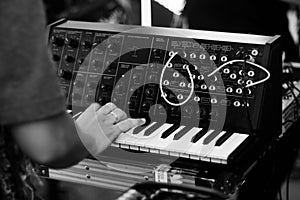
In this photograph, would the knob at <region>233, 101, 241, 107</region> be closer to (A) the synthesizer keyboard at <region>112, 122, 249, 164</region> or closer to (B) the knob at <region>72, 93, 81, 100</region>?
(A) the synthesizer keyboard at <region>112, 122, 249, 164</region>

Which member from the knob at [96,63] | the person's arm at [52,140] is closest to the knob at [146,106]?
the knob at [96,63]

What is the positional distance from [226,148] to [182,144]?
13 cm

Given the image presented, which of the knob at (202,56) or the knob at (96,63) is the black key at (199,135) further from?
the knob at (96,63)

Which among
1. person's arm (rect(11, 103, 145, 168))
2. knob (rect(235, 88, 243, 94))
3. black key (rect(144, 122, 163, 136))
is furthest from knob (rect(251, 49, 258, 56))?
person's arm (rect(11, 103, 145, 168))

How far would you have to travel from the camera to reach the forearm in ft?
3.51

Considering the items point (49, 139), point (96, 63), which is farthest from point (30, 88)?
point (96, 63)

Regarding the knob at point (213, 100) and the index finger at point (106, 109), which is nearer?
the index finger at point (106, 109)

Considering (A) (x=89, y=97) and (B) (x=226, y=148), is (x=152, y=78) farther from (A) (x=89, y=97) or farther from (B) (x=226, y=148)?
(B) (x=226, y=148)

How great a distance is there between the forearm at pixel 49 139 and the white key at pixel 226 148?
0.64m

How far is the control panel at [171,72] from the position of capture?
1892 mm

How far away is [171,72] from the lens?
1990 millimetres

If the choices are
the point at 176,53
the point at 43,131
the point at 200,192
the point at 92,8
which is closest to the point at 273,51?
the point at 176,53

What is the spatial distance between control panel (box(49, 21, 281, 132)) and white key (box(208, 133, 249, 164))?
0.04m

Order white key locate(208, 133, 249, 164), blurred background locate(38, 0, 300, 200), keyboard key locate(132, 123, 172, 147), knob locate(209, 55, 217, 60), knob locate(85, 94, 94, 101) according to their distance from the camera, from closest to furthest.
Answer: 1. white key locate(208, 133, 249, 164)
2. keyboard key locate(132, 123, 172, 147)
3. knob locate(209, 55, 217, 60)
4. knob locate(85, 94, 94, 101)
5. blurred background locate(38, 0, 300, 200)
